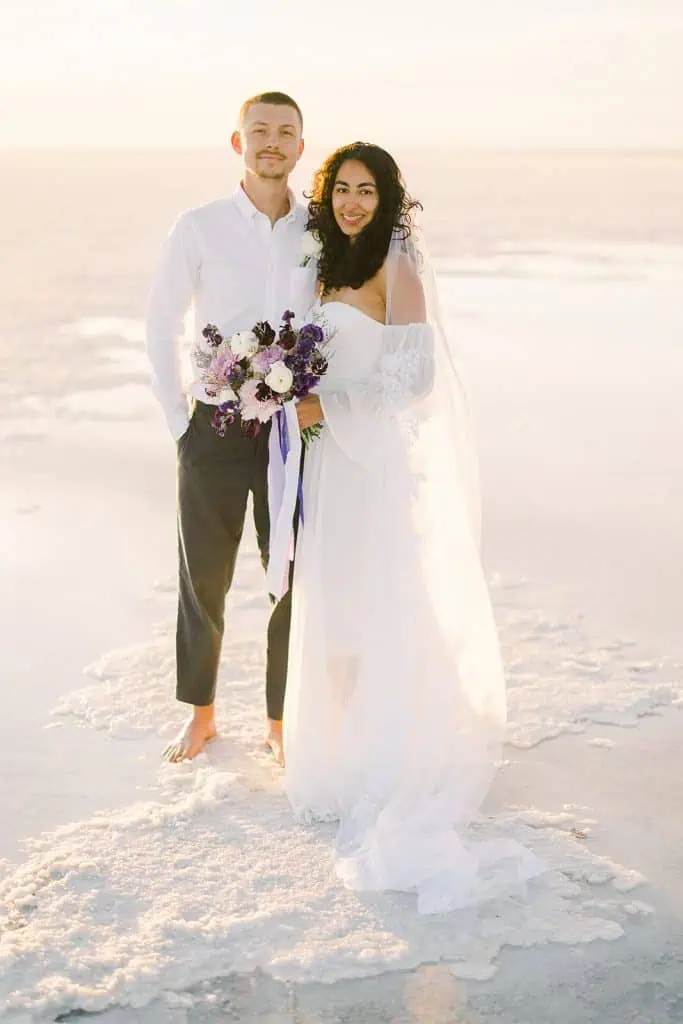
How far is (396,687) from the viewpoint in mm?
3672

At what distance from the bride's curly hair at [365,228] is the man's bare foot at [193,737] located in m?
1.38

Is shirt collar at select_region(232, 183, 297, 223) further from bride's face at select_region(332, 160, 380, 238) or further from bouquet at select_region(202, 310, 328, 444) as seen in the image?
bouquet at select_region(202, 310, 328, 444)

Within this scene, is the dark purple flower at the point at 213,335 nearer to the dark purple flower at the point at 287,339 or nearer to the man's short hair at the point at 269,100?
the dark purple flower at the point at 287,339

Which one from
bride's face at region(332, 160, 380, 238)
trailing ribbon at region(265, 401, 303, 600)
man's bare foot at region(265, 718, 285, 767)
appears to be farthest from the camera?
man's bare foot at region(265, 718, 285, 767)

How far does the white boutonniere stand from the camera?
11.9ft

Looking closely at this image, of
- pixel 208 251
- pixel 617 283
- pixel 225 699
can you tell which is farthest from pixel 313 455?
pixel 617 283

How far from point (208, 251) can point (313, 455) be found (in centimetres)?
64

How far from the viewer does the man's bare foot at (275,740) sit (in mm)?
3990

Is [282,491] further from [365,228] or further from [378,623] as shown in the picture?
[365,228]

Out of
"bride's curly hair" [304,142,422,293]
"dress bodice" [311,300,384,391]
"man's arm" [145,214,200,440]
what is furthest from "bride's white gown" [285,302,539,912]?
"man's arm" [145,214,200,440]

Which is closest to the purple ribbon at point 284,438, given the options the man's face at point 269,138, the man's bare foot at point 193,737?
the man's face at point 269,138

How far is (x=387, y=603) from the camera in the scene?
367cm

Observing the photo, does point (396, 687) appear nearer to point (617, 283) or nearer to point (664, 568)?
point (664, 568)

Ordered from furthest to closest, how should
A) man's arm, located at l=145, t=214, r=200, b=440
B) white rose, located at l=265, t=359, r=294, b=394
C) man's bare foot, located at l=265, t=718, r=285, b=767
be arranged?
man's bare foot, located at l=265, t=718, r=285, b=767
man's arm, located at l=145, t=214, r=200, b=440
white rose, located at l=265, t=359, r=294, b=394
